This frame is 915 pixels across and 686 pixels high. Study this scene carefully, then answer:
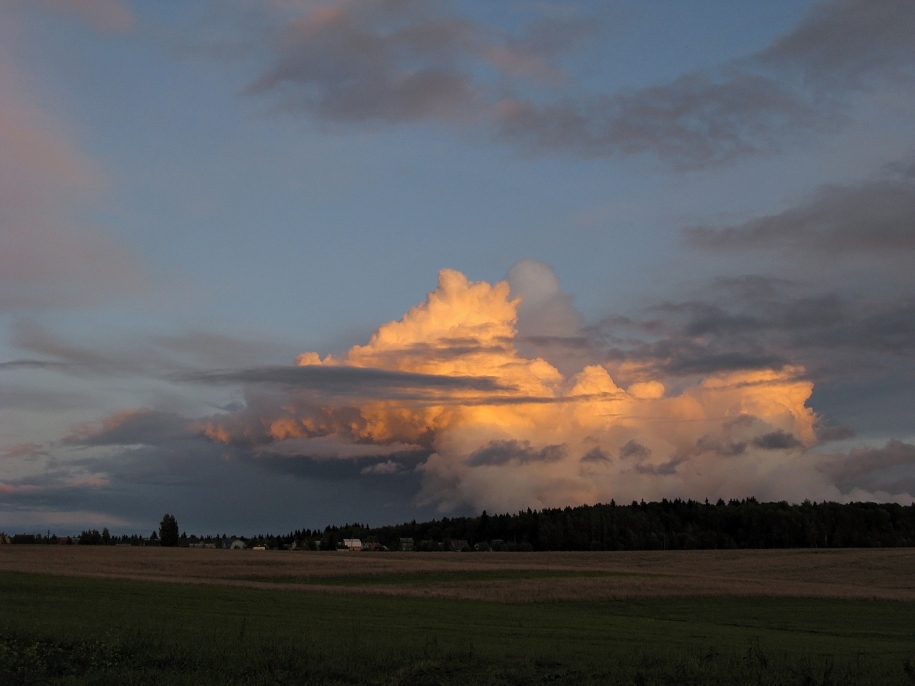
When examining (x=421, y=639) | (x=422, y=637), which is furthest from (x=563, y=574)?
(x=421, y=639)

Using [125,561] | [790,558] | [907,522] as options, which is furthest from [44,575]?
[907,522]

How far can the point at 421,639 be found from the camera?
28172mm

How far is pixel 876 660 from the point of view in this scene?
2409 cm

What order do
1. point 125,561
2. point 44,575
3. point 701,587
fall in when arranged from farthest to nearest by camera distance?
point 125,561
point 701,587
point 44,575

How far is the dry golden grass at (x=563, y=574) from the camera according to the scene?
58.9 metres

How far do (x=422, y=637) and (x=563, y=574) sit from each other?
187 ft

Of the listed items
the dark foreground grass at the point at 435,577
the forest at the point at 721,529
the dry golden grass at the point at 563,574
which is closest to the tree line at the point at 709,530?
the forest at the point at 721,529

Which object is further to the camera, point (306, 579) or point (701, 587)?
point (306, 579)

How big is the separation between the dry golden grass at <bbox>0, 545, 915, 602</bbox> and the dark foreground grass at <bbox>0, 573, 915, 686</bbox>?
5141mm

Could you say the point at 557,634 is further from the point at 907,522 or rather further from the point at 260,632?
the point at 907,522

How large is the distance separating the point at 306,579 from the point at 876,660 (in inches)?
2285

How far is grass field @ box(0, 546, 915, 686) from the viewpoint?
17734 millimetres

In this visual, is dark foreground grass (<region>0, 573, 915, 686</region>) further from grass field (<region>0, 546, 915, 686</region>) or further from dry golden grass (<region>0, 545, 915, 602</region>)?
dry golden grass (<region>0, 545, 915, 602</region>)

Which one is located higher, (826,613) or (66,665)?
(66,665)
